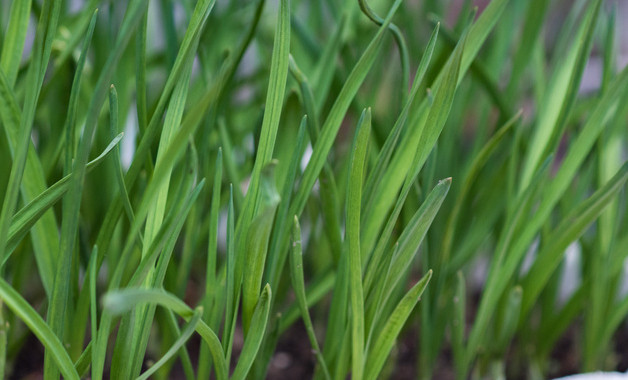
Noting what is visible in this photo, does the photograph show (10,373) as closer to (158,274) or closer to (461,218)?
(158,274)

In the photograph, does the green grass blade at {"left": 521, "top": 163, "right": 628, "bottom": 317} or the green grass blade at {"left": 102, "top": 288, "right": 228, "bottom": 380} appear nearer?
the green grass blade at {"left": 102, "top": 288, "right": 228, "bottom": 380}

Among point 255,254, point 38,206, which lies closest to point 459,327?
point 255,254

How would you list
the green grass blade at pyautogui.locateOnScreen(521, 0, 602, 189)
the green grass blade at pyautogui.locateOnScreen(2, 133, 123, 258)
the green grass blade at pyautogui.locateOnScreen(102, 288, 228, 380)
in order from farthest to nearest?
the green grass blade at pyautogui.locateOnScreen(521, 0, 602, 189) < the green grass blade at pyautogui.locateOnScreen(2, 133, 123, 258) < the green grass blade at pyautogui.locateOnScreen(102, 288, 228, 380)

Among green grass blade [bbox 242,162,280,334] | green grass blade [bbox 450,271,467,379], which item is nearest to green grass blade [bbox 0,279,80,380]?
green grass blade [bbox 242,162,280,334]

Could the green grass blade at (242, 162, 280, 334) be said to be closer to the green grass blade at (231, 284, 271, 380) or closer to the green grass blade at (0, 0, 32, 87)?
the green grass blade at (231, 284, 271, 380)

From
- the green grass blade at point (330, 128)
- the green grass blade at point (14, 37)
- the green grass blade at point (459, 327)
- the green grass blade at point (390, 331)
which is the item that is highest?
Result: the green grass blade at point (14, 37)

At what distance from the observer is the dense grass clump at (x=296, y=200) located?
13.3 inches

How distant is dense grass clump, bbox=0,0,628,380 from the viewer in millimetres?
338

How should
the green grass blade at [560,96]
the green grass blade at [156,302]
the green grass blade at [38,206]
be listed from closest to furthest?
the green grass blade at [156,302]
the green grass blade at [38,206]
the green grass blade at [560,96]

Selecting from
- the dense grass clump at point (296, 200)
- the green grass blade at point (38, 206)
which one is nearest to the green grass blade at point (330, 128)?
the dense grass clump at point (296, 200)

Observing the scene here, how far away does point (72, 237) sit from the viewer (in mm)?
327

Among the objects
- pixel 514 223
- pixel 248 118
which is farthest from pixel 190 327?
pixel 248 118

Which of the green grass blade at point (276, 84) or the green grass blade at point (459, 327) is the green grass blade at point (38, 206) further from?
the green grass blade at point (459, 327)

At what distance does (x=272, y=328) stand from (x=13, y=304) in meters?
0.19
